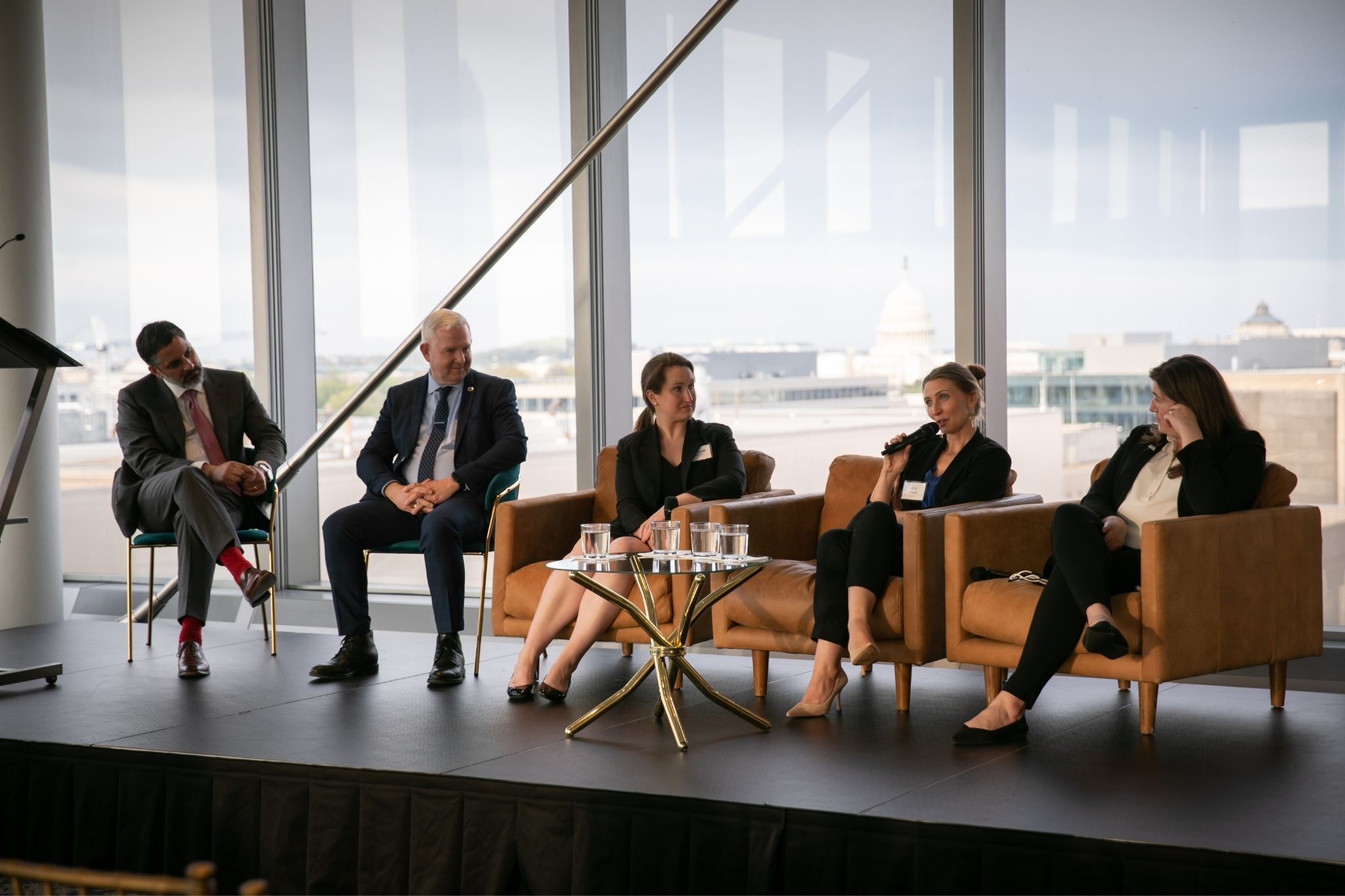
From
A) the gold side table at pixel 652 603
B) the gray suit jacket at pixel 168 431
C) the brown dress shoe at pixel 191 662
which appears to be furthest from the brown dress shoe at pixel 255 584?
the gold side table at pixel 652 603

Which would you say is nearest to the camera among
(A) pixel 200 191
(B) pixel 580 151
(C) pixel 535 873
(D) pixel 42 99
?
(C) pixel 535 873

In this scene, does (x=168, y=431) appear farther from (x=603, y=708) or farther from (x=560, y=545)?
(x=603, y=708)

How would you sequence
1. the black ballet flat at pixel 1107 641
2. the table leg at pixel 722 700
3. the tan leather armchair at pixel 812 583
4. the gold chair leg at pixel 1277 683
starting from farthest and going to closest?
the gold chair leg at pixel 1277 683, the tan leather armchair at pixel 812 583, the table leg at pixel 722 700, the black ballet flat at pixel 1107 641

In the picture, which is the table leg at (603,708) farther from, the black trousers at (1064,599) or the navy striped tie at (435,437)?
the navy striped tie at (435,437)

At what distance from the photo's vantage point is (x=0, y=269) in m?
5.74

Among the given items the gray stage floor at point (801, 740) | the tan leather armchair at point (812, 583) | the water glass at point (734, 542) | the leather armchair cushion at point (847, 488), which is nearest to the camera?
the gray stage floor at point (801, 740)

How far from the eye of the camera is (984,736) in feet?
11.0

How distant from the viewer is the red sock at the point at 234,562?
4.46m

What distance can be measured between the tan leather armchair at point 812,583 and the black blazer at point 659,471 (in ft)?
0.37

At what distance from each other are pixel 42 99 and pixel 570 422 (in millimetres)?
2696

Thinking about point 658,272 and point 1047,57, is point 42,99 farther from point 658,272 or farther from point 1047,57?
point 1047,57

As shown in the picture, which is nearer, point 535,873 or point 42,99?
point 535,873

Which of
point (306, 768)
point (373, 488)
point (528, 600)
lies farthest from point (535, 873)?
point (373, 488)

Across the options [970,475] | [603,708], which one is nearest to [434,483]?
[603,708]
